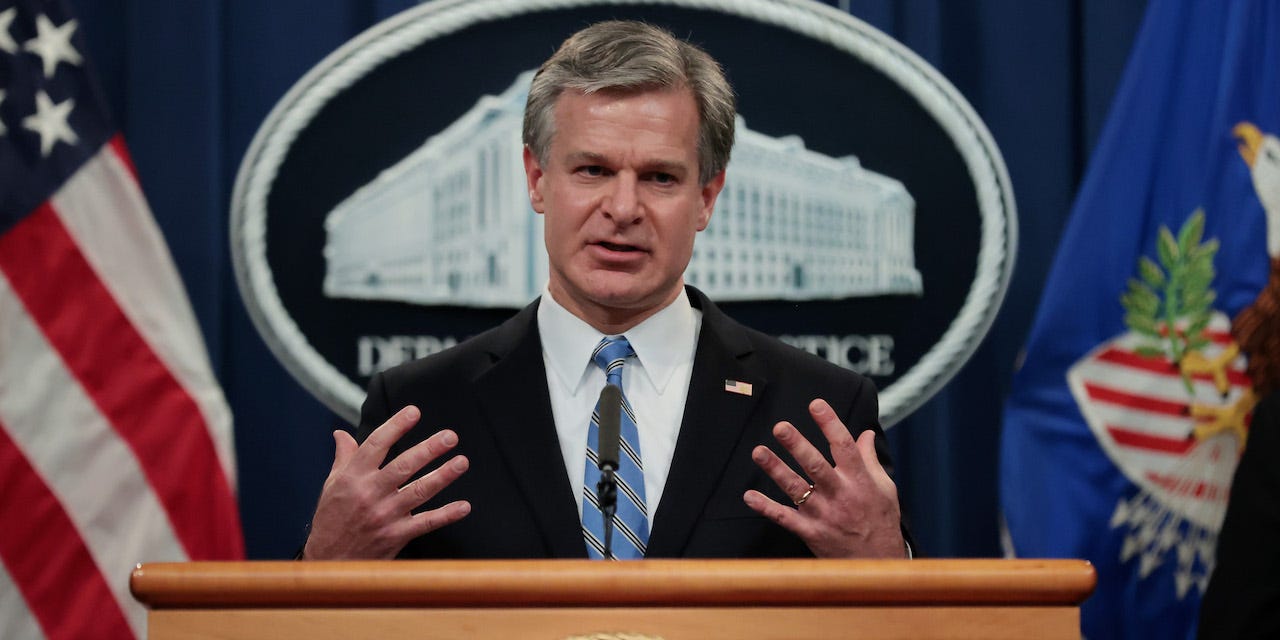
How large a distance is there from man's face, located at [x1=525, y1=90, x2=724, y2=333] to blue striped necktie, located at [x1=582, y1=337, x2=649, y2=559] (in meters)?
0.20

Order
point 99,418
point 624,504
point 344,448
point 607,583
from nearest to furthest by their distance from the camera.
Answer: point 607,583, point 344,448, point 624,504, point 99,418

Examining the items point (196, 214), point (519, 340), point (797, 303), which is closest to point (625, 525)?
point (519, 340)

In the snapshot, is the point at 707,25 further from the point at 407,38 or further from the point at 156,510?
the point at 156,510

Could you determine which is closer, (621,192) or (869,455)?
(869,455)

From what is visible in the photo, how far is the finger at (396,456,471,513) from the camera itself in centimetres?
146

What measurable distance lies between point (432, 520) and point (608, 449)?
0.90ft

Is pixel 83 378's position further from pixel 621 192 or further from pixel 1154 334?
pixel 1154 334

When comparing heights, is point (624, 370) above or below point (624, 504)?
above

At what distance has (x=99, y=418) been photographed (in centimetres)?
241

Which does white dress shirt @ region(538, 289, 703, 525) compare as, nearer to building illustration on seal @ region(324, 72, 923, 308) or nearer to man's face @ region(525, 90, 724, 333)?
man's face @ region(525, 90, 724, 333)

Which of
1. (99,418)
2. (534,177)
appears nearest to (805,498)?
(534,177)

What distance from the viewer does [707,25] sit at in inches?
103

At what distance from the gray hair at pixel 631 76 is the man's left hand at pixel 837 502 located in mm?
574

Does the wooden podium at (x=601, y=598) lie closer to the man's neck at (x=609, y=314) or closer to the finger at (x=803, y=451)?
the finger at (x=803, y=451)
